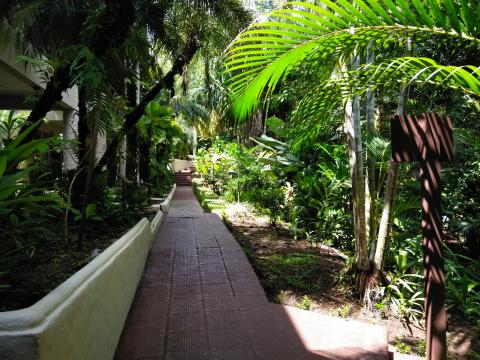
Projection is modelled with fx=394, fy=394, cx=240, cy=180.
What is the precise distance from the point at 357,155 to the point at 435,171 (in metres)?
2.10

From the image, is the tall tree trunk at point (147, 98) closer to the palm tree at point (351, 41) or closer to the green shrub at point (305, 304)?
the green shrub at point (305, 304)

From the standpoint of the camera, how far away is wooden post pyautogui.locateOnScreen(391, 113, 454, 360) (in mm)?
2221

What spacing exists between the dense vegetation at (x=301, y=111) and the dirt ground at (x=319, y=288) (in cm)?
18

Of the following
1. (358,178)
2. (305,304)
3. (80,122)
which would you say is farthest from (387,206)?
(80,122)

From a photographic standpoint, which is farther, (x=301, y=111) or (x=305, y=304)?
(x=305, y=304)

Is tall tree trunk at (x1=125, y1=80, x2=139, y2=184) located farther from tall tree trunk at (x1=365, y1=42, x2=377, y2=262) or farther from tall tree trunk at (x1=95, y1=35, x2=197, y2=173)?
tall tree trunk at (x1=365, y1=42, x2=377, y2=262)

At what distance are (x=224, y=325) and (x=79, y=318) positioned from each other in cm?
171

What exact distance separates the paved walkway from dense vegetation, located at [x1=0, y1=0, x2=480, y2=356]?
96 centimetres

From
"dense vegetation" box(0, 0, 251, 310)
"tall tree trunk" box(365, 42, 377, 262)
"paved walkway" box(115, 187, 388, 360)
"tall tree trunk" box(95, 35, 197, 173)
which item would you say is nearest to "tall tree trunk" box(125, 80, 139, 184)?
"dense vegetation" box(0, 0, 251, 310)

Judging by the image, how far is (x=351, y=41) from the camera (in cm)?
248

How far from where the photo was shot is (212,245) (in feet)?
21.4

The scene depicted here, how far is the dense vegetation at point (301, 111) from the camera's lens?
2441 mm

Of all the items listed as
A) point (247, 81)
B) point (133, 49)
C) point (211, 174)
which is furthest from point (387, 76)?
point (211, 174)

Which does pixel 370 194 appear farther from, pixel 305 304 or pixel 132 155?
pixel 132 155
